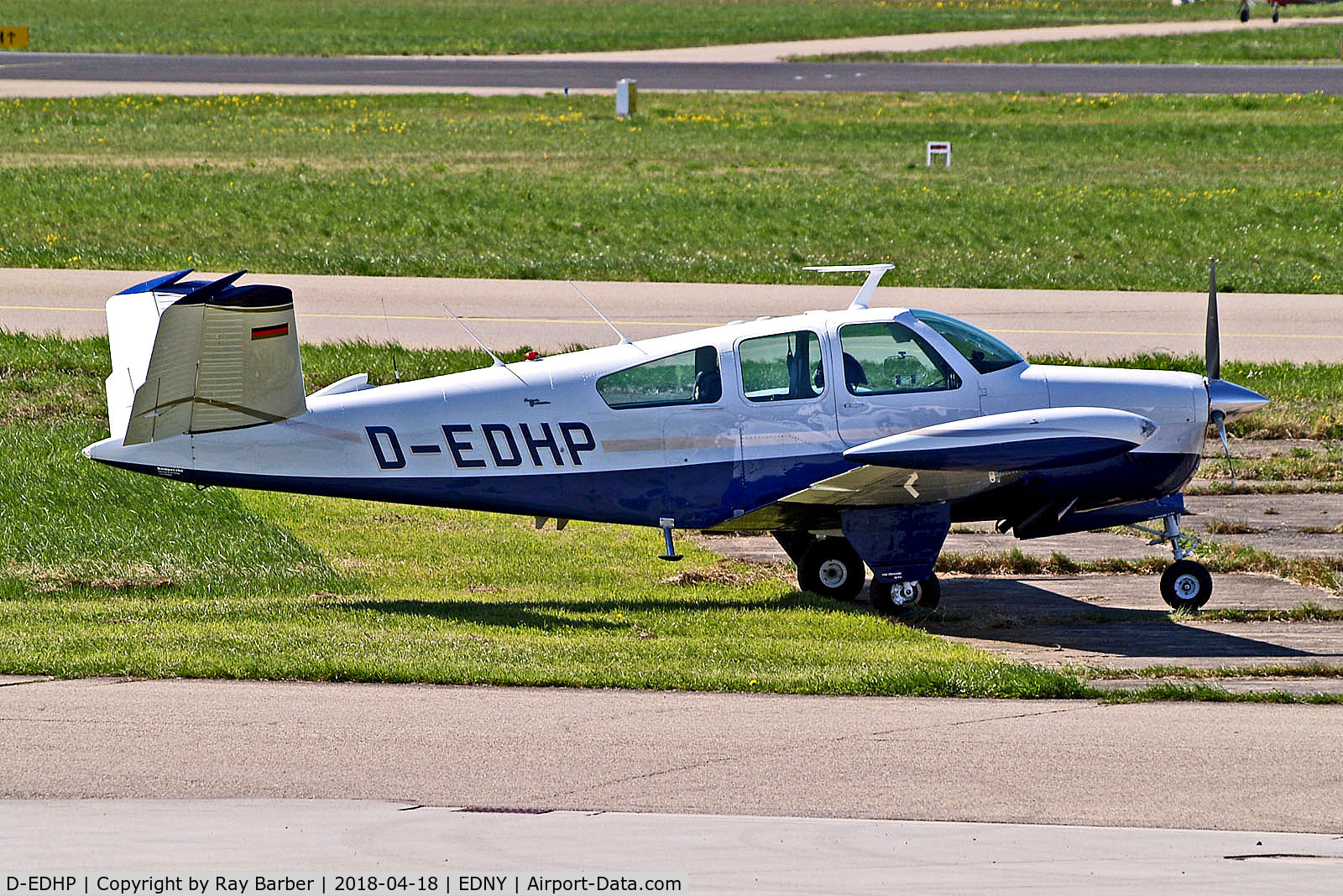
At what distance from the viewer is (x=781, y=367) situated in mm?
12195

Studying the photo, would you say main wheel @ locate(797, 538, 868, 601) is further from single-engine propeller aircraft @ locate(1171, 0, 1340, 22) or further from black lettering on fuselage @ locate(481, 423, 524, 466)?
single-engine propeller aircraft @ locate(1171, 0, 1340, 22)

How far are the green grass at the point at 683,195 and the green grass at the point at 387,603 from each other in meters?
12.0

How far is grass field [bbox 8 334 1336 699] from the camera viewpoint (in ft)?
32.7

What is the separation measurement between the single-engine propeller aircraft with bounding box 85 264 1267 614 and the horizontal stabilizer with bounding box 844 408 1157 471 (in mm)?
145

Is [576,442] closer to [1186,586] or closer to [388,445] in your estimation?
[388,445]

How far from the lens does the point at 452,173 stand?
34.4m

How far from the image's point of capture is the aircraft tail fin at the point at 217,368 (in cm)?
1094

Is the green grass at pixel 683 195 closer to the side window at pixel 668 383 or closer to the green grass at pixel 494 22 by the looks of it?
the side window at pixel 668 383

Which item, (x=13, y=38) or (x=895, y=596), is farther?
(x=13, y=38)

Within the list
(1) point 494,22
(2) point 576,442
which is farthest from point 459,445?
(1) point 494,22

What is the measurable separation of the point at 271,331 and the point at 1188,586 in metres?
7.17

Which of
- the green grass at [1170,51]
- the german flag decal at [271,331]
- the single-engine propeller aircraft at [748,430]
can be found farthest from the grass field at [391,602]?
the green grass at [1170,51]

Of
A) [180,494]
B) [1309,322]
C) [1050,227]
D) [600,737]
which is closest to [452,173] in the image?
[1050,227]
